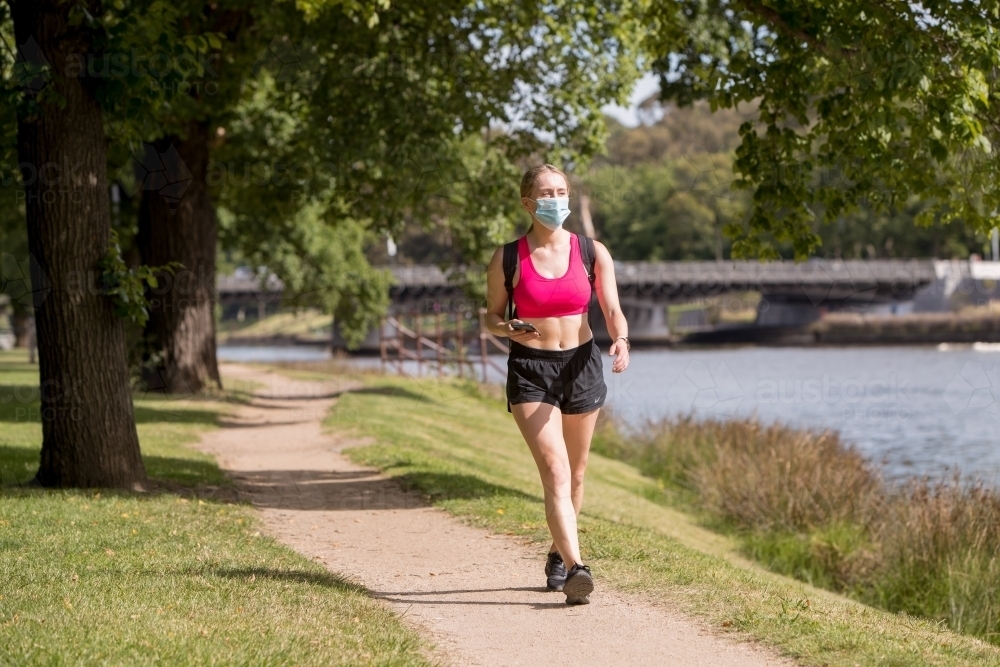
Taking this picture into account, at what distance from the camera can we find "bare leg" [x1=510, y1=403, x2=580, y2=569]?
6.52 m

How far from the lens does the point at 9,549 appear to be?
7648 millimetres

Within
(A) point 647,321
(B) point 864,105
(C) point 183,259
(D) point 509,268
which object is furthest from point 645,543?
(A) point 647,321

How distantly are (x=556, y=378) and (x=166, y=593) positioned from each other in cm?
222

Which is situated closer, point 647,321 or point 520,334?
point 520,334

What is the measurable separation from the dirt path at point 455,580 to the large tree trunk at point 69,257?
1.50 metres

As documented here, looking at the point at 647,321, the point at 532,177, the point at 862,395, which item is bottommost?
the point at 862,395

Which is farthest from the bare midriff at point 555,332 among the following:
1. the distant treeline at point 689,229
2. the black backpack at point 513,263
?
the distant treeline at point 689,229

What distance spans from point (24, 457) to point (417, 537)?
5.20 m

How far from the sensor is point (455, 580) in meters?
7.53

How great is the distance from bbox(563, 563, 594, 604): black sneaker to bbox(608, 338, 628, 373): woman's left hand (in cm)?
107

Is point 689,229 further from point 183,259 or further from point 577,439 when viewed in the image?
point 577,439

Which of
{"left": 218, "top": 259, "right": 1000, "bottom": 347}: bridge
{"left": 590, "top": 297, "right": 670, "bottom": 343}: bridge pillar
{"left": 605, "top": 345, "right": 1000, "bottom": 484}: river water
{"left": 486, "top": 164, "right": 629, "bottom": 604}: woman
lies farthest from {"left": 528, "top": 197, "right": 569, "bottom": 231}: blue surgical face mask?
{"left": 590, "top": 297, "right": 670, "bottom": 343}: bridge pillar

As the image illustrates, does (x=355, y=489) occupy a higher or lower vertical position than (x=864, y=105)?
lower

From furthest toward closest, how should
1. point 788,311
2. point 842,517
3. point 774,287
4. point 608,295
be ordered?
point 788,311 → point 774,287 → point 842,517 → point 608,295
